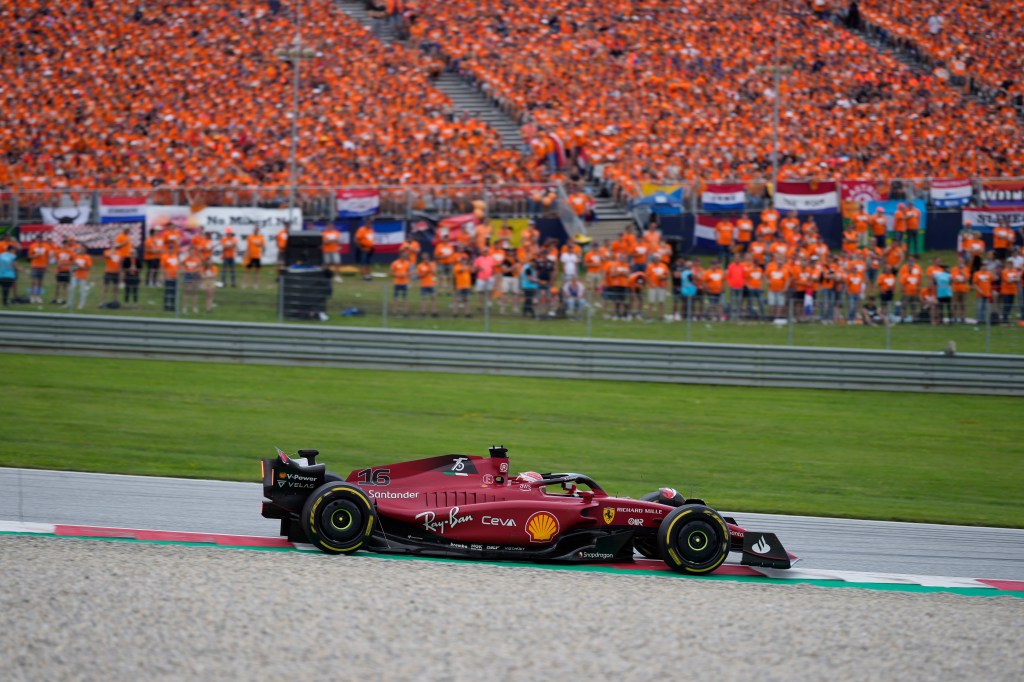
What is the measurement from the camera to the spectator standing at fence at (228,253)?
20.6m

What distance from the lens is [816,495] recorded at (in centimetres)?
1259

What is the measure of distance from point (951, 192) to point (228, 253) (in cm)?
1493

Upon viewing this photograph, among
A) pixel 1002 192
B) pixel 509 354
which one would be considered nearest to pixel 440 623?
pixel 509 354

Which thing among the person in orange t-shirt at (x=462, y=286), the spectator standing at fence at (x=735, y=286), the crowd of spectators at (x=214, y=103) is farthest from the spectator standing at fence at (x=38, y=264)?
the spectator standing at fence at (x=735, y=286)

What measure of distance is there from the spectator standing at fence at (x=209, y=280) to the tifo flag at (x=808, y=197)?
11.8 meters

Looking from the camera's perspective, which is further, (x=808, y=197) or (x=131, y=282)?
(x=808, y=197)

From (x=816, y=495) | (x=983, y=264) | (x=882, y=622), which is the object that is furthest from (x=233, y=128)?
(x=882, y=622)

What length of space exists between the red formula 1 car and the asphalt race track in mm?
1025

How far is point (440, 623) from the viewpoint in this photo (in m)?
6.79

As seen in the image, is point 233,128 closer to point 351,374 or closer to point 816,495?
point 351,374

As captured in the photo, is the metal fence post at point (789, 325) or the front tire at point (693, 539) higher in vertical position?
the metal fence post at point (789, 325)

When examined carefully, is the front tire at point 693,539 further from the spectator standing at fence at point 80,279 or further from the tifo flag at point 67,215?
the tifo flag at point 67,215

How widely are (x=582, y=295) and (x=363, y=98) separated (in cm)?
1160

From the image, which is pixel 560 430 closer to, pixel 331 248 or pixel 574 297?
pixel 574 297
